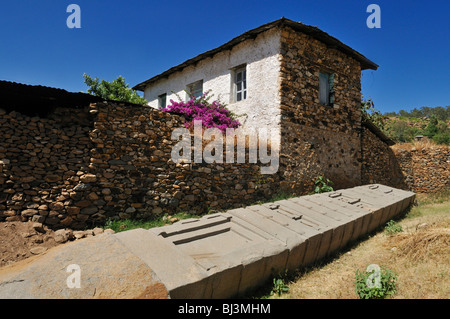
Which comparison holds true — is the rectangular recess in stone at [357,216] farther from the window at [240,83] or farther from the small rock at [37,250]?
the small rock at [37,250]

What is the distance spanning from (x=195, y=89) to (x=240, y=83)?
2.48m

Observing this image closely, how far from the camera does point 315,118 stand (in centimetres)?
803

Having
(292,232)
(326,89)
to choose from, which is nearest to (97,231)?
(292,232)

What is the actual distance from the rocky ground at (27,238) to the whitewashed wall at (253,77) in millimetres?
5329

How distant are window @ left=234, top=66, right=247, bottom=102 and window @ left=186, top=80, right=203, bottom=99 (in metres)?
1.84

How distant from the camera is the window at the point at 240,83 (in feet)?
27.9

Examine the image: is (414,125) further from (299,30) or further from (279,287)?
(279,287)

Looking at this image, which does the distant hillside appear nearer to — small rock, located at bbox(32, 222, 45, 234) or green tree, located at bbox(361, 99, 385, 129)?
green tree, located at bbox(361, 99, 385, 129)

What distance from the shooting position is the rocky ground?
336 centimetres

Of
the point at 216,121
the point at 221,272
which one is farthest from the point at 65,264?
the point at 216,121

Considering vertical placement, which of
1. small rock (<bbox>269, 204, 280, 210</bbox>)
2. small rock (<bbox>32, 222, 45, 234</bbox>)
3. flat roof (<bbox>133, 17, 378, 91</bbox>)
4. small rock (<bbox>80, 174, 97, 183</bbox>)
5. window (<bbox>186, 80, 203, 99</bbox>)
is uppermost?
flat roof (<bbox>133, 17, 378, 91</bbox>)

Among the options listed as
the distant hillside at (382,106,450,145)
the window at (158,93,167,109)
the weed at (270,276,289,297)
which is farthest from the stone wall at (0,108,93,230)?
the distant hillside at (382,106,450,145)

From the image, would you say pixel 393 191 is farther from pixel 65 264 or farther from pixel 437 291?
pixel 65 264

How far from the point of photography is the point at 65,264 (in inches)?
85.4
